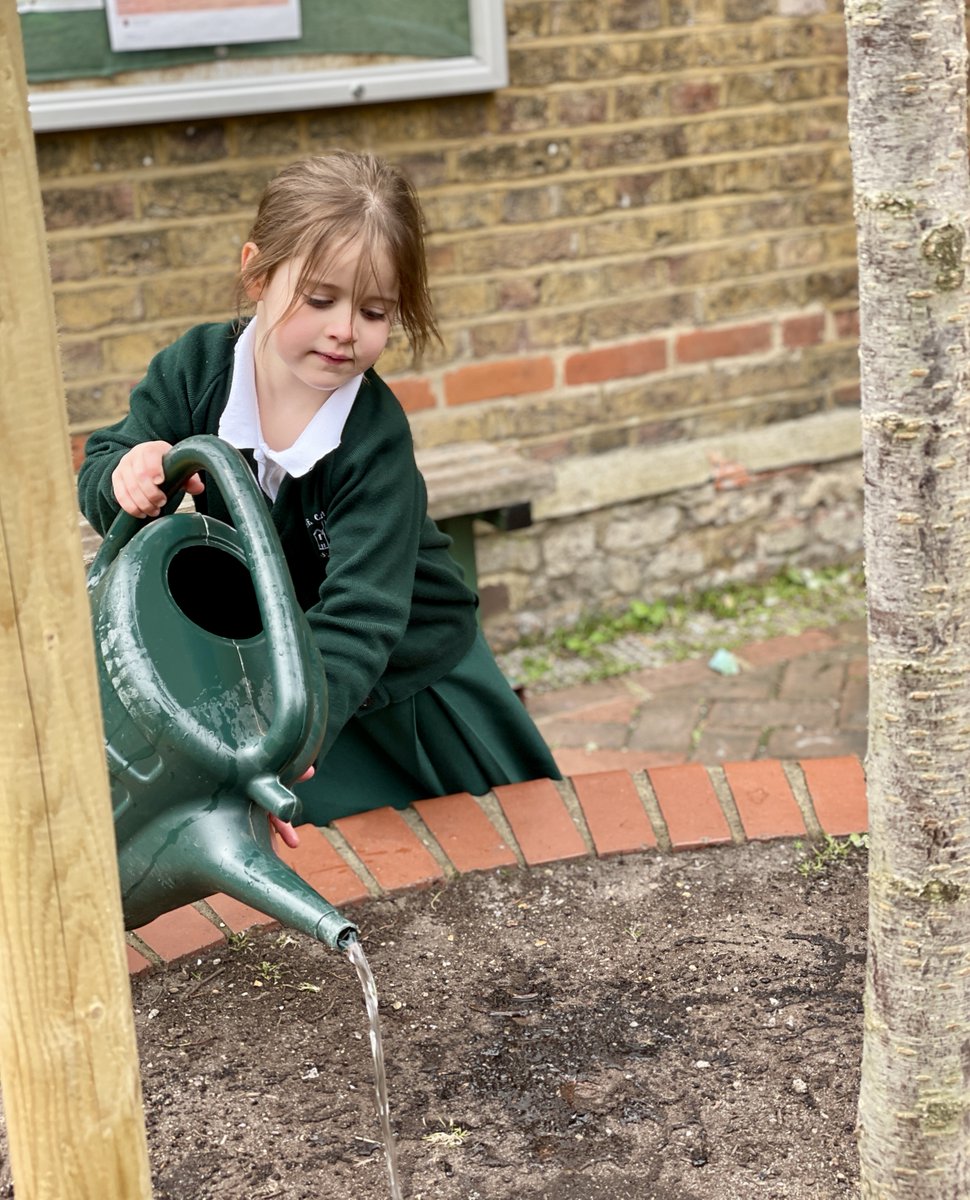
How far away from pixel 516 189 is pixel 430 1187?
2.62m

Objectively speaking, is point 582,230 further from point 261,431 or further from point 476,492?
point 261,431

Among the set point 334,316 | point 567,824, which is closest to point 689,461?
point 567,824

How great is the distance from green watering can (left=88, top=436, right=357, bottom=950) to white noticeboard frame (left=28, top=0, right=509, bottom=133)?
1849 mm


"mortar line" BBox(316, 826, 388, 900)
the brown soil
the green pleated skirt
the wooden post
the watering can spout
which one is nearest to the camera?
the wooden post

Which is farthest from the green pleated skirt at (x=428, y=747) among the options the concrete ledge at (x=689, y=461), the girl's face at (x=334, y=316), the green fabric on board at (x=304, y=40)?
the green fabric on board at (x=304, y=40)

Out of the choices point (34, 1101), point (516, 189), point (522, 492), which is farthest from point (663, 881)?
point (516, 189)

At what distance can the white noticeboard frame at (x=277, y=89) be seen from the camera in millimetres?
3227

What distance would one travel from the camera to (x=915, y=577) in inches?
51.5

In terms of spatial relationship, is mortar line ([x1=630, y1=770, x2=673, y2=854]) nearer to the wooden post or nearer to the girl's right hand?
the girl's right hand

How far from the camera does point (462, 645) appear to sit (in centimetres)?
254

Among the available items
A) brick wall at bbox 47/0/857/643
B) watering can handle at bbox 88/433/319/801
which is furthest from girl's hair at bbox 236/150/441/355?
brick wall at bbox 47/0/857/643

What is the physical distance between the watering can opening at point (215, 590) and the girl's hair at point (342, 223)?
0.38m

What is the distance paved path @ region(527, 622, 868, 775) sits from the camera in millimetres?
3490

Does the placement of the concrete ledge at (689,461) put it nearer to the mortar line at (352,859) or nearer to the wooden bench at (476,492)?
the wooden bench at (476,492)
